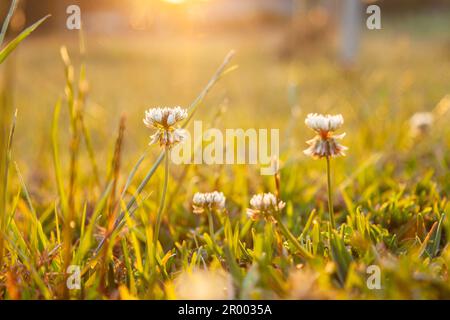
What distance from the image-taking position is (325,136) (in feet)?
2.45

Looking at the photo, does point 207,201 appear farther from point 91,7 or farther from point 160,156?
point 91,7

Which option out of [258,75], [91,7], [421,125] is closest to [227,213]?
[421,125]

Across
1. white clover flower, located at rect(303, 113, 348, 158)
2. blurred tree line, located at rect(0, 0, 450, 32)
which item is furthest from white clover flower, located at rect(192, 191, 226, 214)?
blurred tree line, located at rect(0, 0, 450, 32)

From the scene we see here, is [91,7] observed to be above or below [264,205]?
above

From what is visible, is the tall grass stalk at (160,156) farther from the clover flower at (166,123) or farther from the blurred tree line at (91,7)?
the blurred tree line at (91,7)

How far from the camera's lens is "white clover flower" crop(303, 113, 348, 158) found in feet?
2.39

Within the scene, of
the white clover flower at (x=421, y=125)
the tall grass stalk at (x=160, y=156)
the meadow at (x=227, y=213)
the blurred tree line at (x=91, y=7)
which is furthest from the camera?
the blurred tree line at (x=91, y=7)

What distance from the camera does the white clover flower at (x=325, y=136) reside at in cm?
73

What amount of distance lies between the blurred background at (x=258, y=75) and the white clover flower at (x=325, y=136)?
0.97ft

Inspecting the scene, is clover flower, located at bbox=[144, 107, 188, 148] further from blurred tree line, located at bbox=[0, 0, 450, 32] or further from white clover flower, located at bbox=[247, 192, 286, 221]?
blurred tree line, located at bbox=[0, 0, 450, 32]

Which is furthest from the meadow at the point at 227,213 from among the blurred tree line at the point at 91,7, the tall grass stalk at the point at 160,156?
the blurred tree line at the point at 91,7

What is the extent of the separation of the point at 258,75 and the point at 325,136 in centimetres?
396

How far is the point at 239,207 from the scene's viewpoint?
1.15 meters
